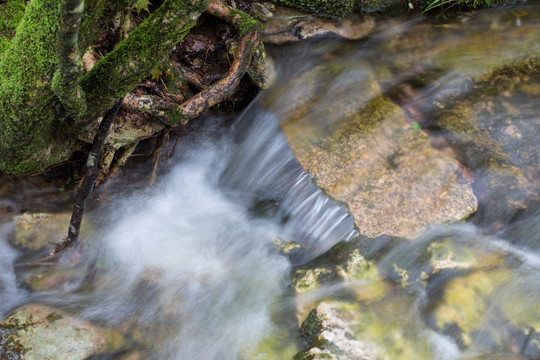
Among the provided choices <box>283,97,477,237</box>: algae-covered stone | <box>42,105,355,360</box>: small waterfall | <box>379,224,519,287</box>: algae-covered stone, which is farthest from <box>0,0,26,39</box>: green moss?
<box>379,224,519,287</box>: algae-covered stone

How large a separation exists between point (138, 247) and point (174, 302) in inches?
31.2

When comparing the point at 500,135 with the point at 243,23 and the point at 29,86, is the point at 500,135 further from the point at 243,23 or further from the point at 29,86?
the point at 29,86

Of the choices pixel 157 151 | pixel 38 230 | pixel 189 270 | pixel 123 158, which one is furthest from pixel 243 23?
pixel 38 230

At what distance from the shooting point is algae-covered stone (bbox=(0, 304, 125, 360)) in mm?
3506

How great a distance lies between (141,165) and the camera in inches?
201

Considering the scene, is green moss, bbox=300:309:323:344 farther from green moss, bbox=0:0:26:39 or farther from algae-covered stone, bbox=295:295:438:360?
green moss, bbox=0:0:26:39

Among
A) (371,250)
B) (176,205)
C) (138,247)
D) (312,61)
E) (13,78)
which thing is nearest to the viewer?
(13,78)

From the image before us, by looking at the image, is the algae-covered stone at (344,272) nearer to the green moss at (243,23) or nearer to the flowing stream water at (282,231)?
the flowing stream water at (282,231)

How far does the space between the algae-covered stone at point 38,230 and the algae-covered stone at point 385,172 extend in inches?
104

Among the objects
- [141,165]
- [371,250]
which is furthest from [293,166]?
[141,165]

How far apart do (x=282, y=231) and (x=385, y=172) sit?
123 centimetres

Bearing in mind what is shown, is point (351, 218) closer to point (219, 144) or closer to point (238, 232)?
point (238, 232)

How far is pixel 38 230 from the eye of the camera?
14.5 ft

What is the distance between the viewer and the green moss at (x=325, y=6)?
5.66 meters
